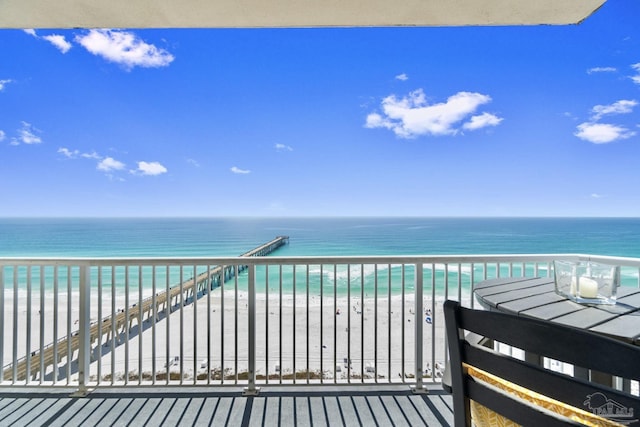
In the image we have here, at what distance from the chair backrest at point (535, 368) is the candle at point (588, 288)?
93cm

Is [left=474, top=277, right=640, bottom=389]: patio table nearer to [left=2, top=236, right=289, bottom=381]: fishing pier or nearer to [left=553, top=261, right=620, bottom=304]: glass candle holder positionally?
[left=553, top=261, right=620, bottom=304]: glass candle holder

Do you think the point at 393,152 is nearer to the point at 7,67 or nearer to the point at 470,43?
the point at 470,43

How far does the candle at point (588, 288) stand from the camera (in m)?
1.38

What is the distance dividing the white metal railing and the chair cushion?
4.34 feet

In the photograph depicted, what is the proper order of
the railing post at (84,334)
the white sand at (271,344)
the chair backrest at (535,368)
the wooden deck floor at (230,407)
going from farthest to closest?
the white sand at (271,344) < the railing post at (84,334) < the wooden deck floor at (230,407) < the chair backrest at (535,368)

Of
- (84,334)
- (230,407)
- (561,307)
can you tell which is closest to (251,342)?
(230,407)

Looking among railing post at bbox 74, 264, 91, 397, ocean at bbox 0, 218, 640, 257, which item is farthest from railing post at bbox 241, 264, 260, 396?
ocean at bbox 0, 218, 640, 257

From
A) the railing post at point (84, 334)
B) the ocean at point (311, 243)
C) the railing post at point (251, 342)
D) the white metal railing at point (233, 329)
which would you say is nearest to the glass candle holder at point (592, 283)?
the white metal railing at point (233, 329)

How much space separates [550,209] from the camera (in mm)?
31828

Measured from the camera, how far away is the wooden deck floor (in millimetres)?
2041

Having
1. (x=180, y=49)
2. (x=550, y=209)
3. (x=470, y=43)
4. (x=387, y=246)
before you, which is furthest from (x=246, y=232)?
(x=550, y=209)

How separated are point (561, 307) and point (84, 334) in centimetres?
299

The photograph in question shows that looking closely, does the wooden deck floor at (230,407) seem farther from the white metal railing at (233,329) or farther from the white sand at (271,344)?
the white sand at (271,344)

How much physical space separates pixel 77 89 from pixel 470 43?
24.6m
